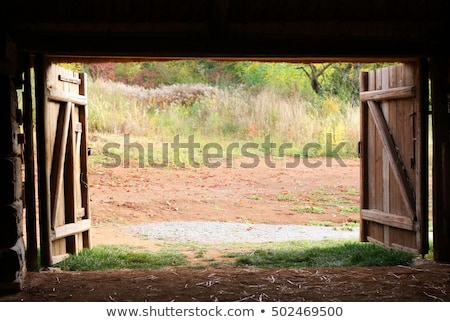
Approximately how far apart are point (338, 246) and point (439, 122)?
7.96ft

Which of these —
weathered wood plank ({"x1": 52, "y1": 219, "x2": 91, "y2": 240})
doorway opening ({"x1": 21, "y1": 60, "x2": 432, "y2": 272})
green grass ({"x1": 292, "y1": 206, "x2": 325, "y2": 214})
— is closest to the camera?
weathered wood plank ({"x1": 52, "y1": 219, "x2": 91, "y2": 240})

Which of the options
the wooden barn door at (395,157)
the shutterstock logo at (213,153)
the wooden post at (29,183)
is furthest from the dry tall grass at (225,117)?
the wooden post at (29,183)

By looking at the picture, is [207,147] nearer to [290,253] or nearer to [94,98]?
[94,98]

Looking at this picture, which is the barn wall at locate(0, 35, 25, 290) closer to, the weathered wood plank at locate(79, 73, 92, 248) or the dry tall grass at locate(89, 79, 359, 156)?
the weathered wood plank at locate(79, 73, 92, 248)

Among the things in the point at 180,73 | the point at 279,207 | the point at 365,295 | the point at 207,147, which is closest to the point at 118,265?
the point at 365,295

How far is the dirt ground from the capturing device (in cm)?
607

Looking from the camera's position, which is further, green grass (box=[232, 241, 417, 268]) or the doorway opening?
the doorway opening

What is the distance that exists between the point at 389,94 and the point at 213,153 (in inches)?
365

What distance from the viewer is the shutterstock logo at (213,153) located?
16453 mm

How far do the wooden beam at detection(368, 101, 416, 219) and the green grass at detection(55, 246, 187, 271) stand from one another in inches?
120

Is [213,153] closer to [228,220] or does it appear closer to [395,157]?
[228,220]

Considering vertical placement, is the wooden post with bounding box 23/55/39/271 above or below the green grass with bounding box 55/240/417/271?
above

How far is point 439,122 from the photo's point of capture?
759 cm

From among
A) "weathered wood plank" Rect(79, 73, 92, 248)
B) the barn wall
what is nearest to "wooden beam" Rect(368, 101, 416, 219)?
"weathered wood plank" Rect(79, 73, 92, 248)
